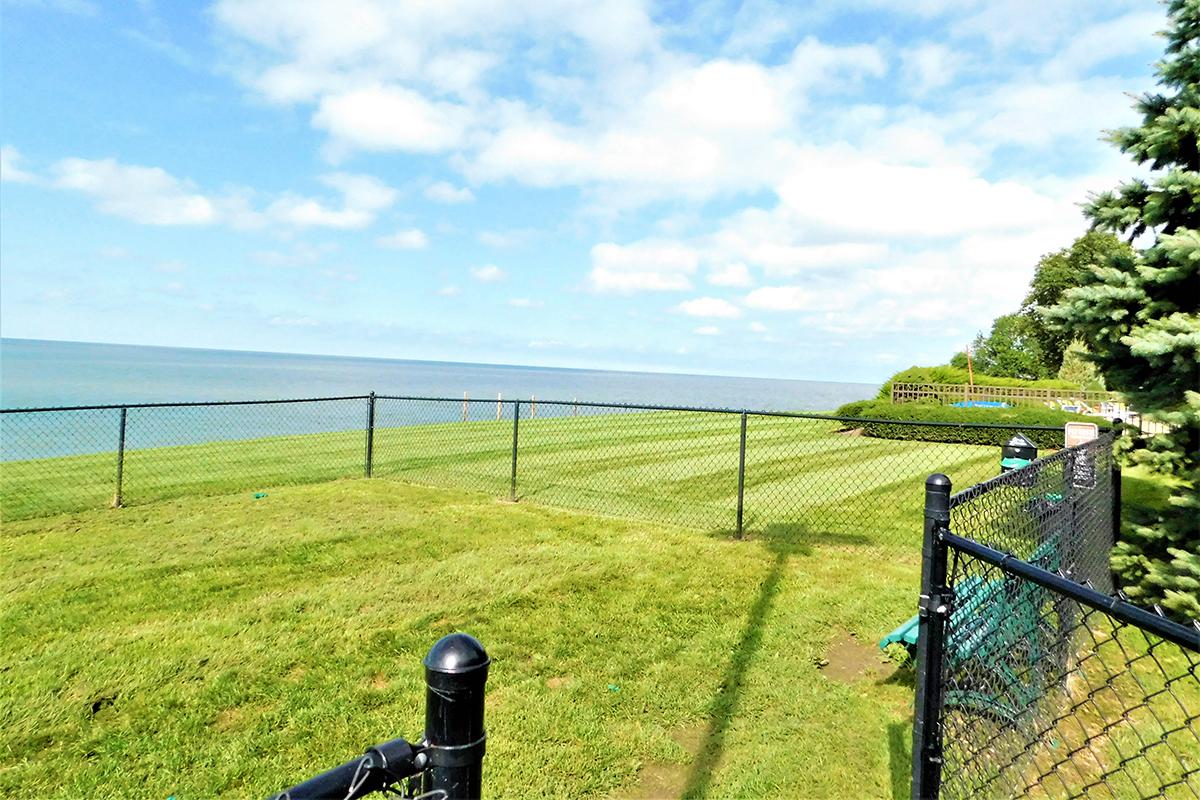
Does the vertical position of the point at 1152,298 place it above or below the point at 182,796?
above

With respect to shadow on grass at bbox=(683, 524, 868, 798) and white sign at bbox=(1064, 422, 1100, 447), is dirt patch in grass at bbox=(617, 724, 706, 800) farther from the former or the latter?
white sign at bbox=(1064, 422, 1100, 447)

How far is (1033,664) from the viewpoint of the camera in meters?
3.16

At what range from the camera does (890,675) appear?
14.0ft

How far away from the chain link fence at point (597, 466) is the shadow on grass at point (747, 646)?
0.18m

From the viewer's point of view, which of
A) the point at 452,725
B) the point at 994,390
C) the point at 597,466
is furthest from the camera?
the point at 994,390

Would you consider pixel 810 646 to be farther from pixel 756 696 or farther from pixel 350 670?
pixel 350 670

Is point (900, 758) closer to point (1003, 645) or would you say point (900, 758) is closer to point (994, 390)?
point (1003, 645)

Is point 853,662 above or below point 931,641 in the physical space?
below

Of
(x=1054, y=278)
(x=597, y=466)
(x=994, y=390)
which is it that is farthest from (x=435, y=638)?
(x=1054, y=278)

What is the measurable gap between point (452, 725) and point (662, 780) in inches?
93.2

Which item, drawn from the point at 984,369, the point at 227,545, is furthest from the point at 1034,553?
the point at 984,369

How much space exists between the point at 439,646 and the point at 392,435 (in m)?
18.7

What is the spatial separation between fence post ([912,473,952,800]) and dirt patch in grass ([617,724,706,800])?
1402mm

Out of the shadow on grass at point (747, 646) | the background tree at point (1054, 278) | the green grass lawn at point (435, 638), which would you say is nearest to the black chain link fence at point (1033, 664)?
the green grass lawn at point (435, 638)
